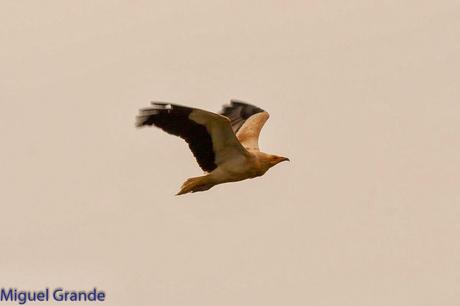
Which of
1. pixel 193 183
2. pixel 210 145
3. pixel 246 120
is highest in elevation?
pixel 246 120

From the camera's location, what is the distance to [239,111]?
96.1 ft

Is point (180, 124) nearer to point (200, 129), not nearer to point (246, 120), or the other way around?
point (200, 129)

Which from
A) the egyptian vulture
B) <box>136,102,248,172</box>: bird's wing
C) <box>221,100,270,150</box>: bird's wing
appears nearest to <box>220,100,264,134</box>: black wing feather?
<box>221,100,270,150</box>: bird's wing

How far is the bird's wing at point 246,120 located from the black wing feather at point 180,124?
1.78m

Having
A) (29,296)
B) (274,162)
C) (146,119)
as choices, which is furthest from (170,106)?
(29,296)

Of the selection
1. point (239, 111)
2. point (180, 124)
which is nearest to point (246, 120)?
point (239, 111)

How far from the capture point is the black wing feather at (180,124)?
83.5 ft

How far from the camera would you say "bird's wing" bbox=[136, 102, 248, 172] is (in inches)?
1003

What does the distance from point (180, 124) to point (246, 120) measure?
133 inches

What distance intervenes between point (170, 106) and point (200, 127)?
2.17 ft

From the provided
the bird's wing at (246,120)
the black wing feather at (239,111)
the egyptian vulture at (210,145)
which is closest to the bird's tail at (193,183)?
the egyptian vulture at (210,145)

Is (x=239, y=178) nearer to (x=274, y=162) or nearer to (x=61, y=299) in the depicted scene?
(x=274, y=162)

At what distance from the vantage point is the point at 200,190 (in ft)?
88.0

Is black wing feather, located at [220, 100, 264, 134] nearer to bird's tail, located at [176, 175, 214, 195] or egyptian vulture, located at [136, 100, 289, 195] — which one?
egyptian vulture, located at [136, 100, 289, 195]
